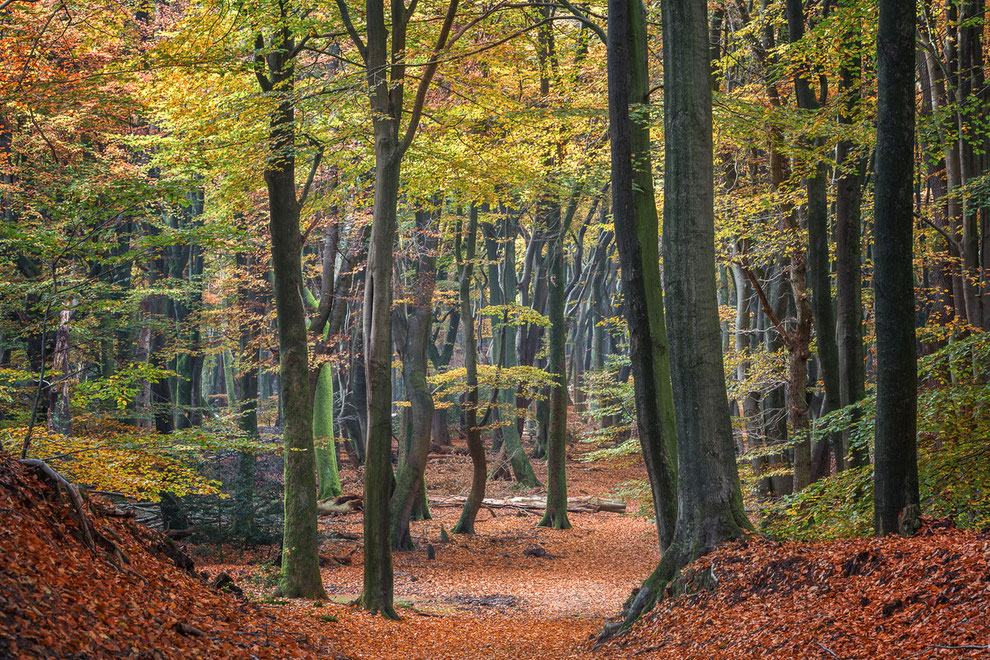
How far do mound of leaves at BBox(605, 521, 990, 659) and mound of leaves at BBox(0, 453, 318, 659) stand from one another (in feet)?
11.4

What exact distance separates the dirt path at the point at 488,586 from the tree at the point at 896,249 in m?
4.04

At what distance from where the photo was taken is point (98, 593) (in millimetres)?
4969

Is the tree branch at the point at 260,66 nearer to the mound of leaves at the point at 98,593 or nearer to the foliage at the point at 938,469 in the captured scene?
the mound of leaves at the point at 98,593

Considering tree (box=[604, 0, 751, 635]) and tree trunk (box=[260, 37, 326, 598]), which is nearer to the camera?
tree (box=[604, 0, 751, 635])

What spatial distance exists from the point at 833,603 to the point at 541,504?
55.9 ft

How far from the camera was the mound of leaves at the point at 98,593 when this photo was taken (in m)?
4.11

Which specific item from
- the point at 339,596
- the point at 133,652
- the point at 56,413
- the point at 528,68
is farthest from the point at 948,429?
the point at 56,413

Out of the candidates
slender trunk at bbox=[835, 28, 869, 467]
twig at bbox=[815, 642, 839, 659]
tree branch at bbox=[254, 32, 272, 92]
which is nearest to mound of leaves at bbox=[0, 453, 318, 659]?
twig at bbox=[815, 642, 839, 659]

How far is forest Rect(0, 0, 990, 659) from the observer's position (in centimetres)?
606

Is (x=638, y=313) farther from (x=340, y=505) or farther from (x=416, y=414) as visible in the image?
(x=340, y=505)

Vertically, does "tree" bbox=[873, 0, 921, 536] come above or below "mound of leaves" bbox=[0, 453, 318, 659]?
above

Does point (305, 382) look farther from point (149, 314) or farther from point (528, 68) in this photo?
point (149, 314)

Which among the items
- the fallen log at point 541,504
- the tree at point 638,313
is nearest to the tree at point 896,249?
the tree at point 638,313

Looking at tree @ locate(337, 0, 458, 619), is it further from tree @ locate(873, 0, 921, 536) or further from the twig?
the twig
